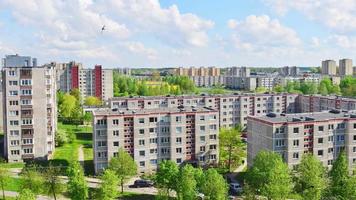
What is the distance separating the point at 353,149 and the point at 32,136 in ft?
159

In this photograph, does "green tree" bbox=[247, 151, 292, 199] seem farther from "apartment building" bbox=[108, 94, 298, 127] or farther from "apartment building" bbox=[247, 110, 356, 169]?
"apartment building" bbox=[108, 94, 298, 127]

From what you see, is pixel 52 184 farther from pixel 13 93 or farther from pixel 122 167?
pixel 13 93

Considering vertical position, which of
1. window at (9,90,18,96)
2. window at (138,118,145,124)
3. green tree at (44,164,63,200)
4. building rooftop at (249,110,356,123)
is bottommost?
green tree at (44,164,63,200)

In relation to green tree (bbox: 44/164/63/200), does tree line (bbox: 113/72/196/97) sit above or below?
above

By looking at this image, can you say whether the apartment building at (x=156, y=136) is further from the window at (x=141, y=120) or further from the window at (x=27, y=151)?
the window at (x=27, y=151)

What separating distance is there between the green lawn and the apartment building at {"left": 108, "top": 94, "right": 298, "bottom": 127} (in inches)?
365

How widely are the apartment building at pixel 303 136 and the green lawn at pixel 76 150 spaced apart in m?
25.0

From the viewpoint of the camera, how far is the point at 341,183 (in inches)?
1918

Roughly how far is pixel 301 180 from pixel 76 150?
42055mm

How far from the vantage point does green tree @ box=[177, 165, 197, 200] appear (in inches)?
1842

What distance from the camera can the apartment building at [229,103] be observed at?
97.4 metres

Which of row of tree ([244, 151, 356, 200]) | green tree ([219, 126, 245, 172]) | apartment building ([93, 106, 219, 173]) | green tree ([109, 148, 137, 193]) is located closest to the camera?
row of tree ([244, 151, 356, 200])

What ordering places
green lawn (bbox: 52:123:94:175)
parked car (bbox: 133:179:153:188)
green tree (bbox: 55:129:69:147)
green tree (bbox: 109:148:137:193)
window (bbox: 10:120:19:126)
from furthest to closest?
1. green tree (bbox: 55:129:69:147)
2. green lawn (bbox: 52:123:94:175)
3. window (bbox: 10:120:19:126)
4. parked car (bbox: 133:179:153:188)
5. green tree (bbox: 109:148:137:193)

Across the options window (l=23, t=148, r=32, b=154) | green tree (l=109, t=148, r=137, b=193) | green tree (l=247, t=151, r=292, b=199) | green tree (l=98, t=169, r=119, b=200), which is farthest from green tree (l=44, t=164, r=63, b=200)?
green tree (l=247, t=151, r=292, b=199)
